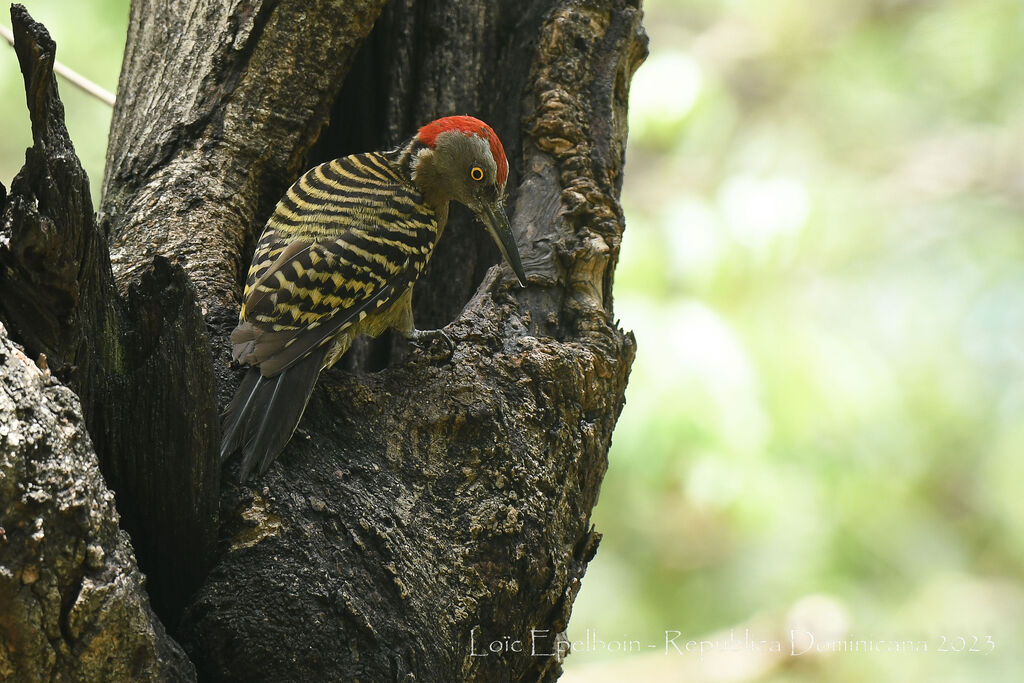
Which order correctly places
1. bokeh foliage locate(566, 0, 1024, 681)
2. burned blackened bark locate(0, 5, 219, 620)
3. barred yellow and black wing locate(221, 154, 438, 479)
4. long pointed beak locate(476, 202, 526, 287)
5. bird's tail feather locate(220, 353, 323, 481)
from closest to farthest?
burned blackened bark locate(0, 5, 219, 620)
bird's tail feather locate(220, 353, 323, 481)
barred yellow and black wing locate(221, 154, 438, 479)
long pointed beak locate(476, 202, 526, 287)
bokeh foliage locate(566, 0, 1024, 681)

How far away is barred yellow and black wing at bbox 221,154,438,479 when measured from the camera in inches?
90.0

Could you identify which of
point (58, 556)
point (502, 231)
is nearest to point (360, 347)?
point (502, 231)

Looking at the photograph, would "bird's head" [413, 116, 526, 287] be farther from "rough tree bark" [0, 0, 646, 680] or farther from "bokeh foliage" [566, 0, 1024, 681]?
"bokeh foliage" [566, 0, 1024, 681]

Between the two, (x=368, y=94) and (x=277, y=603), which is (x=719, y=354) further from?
(x=277, y=603)

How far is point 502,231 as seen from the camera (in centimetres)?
311

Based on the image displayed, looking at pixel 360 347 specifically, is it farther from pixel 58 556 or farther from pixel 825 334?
pixel 825 334

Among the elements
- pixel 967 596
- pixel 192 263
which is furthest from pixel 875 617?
pixel 192 263

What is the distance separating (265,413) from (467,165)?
1.28 metres

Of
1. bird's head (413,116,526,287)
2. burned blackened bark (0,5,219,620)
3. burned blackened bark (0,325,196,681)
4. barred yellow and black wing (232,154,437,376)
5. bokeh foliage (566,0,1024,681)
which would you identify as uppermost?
bokeh foliage (566,0,1024,681)

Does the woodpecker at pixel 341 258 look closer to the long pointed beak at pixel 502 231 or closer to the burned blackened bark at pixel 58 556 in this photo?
the long pointed beak at pixel 502 231

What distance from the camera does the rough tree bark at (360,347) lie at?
199 cm

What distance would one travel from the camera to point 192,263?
273cm

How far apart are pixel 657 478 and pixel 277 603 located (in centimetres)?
440

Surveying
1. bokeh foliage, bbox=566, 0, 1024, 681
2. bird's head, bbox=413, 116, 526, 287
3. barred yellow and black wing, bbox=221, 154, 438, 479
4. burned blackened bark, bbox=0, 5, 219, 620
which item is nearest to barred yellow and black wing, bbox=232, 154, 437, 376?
barred yellow and black wing, bbox=221, 154, 438, 479
